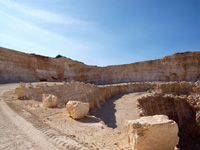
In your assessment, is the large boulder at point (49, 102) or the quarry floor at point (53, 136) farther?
the large boulder at point (49, 102)

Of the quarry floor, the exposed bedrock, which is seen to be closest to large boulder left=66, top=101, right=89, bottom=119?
the quarry floor

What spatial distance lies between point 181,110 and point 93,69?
2338cm

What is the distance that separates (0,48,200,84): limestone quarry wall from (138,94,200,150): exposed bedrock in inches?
617

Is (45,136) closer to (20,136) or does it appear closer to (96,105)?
(20,136)

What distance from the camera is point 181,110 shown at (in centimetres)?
1622

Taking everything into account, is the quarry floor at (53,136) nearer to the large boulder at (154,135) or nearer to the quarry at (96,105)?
the quarry at (96,105)

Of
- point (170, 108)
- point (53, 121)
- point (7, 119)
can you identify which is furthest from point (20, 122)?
point (170, 108)

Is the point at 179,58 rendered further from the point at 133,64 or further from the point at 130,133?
the point at 130,133

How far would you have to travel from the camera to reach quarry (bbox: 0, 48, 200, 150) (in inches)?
124

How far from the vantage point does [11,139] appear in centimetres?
317

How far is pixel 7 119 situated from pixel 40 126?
3.93 ft

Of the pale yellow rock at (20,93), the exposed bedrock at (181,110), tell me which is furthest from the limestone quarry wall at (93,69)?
the exposed bedrock at (181,110)

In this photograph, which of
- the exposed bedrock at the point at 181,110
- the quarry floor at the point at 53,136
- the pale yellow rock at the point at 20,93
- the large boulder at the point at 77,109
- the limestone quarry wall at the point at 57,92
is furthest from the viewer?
the exposed bedrock at the point at 181,110

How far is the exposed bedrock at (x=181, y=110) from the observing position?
14.3 metres
